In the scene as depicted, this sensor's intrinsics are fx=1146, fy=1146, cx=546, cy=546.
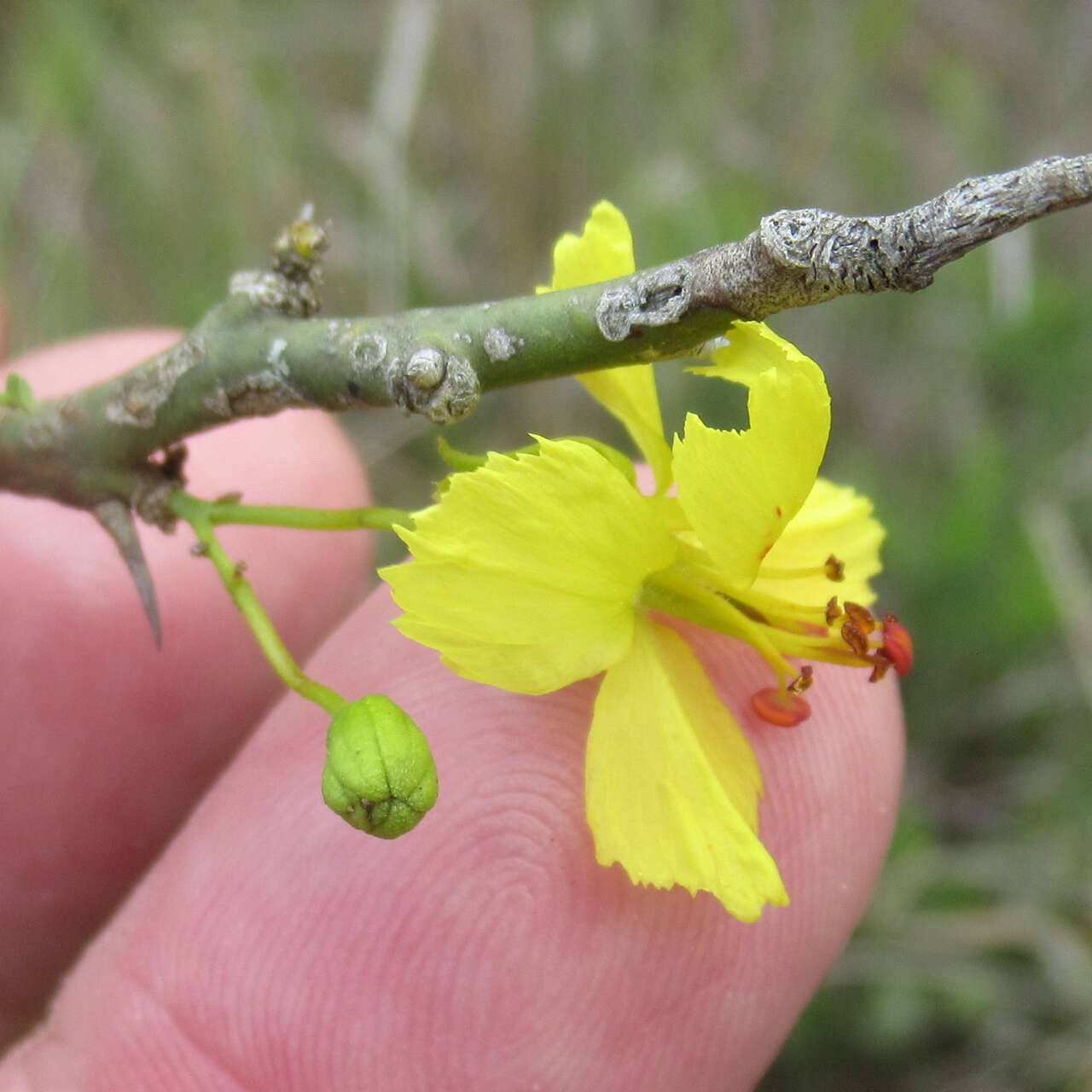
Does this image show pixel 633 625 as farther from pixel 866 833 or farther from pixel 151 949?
pixel 151 949

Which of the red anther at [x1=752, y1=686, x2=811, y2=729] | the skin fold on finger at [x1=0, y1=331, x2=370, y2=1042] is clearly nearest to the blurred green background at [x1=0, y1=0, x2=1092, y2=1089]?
the skin fold on finger at [x1=0, y1=331, x2=370, y2=1042]

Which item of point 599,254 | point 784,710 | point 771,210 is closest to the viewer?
point 599,254

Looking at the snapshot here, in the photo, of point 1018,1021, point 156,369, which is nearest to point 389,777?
point 156,369

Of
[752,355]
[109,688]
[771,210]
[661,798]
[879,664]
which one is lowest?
[109,688]

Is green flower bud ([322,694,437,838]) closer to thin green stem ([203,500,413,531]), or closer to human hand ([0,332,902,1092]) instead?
thin green stem ([203,500,413,531])

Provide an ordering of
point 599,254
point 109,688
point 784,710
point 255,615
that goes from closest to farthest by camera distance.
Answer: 1. point 255,615
2. point 599,254
3. point 784,710
4. point 109,688

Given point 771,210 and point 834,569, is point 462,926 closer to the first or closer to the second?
point 834,569

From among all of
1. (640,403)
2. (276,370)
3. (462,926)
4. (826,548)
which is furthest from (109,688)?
(826,548)
